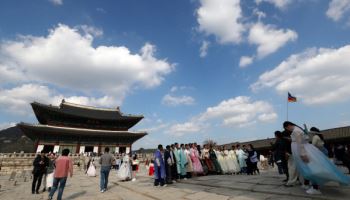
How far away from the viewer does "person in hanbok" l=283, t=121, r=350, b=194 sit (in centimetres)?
450

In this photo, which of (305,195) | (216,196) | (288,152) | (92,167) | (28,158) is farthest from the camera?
(28,158)

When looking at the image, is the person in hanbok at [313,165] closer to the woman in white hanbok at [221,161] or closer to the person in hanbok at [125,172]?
the woman in white hanbok at [221,161]


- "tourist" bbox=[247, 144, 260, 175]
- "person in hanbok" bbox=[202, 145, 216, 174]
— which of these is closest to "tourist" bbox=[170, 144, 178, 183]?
"person in hanbok" bbox=[202, 145, 216, 174]

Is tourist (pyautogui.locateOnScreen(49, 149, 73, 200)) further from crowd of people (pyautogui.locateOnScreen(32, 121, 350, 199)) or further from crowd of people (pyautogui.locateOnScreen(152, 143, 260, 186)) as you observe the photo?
crowd of people (pyautogui.locateOnScreen(152, 143, 260, 186))

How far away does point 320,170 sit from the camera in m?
4.57

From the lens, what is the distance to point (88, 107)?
4059cm

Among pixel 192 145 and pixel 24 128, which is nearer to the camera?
pixel 192 145

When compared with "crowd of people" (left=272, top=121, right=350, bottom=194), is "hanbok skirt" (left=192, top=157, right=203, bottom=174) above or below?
below

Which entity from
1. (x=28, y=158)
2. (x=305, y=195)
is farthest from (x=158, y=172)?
→ (x=28, y=158)

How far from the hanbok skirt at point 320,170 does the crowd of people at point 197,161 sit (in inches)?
209

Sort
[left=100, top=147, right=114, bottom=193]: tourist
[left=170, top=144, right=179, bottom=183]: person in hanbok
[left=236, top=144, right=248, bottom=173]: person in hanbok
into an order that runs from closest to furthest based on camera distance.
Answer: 1. [left=100, top=147, right=114, bottom=193]: tourist
2. [left=170, top=144, right=179, bottom=183]: person in hanbok
3. [left=236, top=144, right=248, bottom=173]: person in hanbok

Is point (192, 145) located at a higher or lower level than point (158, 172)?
higher

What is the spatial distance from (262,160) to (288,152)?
44.0 ft

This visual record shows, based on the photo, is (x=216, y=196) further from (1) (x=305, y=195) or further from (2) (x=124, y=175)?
(2) (x=124, y=175)
